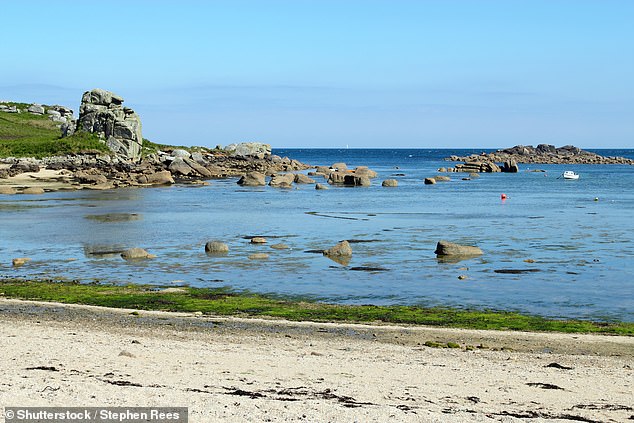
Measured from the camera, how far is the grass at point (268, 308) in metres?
22.2

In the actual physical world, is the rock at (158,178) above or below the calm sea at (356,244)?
above

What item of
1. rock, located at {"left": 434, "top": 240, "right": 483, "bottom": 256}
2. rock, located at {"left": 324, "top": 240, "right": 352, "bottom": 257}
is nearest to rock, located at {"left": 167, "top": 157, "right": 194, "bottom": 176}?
rock, located at {"left": 324, "top": 240, "right": 352, "bottom": 257}

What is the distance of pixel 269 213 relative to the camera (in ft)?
192

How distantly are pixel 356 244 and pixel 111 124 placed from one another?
3007 inches

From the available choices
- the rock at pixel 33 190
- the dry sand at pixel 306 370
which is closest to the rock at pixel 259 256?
the dry sand at pixel 306 370

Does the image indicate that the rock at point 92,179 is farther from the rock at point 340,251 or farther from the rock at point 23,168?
the rock at point 340,251

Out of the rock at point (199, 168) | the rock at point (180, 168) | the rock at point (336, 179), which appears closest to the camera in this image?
the rock at point (336, 179)

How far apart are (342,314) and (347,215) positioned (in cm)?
3363

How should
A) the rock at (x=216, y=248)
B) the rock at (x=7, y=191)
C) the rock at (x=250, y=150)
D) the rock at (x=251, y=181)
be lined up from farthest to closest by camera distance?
the rock at (x=250, y=150)
the rock at (x=251, y=181)
the rock at (x=7, y=191)
the rock at (x=216, y=248)

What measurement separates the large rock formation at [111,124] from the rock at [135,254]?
74.3 m

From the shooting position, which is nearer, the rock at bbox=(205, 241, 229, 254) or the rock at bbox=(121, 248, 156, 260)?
the rock at bbox=(121, 248, 156, 260)

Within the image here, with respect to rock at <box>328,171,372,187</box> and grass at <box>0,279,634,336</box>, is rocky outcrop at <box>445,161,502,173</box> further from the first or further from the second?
grass at <box>0,279,634,336</box>

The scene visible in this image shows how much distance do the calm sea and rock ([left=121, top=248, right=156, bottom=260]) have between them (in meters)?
0.70

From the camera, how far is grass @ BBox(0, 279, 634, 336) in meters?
22.2
